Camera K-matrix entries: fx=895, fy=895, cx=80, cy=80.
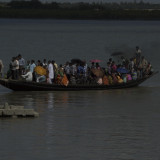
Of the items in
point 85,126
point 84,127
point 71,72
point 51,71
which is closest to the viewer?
point 84,127

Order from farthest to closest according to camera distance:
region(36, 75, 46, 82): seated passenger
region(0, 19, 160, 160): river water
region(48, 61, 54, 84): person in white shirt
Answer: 1. region(36, 75, 46, 82): seated passenger
2. region(48, 61, 54, 84): person in white shirt
3. region(0, 19, 160, 160): river water

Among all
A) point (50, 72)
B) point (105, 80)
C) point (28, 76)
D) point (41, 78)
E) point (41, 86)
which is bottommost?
point (41, 86)

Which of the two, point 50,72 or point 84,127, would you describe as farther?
point 50,72

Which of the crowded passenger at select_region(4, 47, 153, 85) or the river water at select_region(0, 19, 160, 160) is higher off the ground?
the crowded passenger at select_region(4, 47, 153, 85)

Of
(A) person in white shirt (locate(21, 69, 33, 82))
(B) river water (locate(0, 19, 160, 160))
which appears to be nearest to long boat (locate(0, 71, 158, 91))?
(A) person in white shirt (locate(21, 69, 33, 82))

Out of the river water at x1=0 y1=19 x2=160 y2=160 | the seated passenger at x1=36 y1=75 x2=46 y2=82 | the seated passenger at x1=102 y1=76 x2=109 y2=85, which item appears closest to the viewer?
the river water at x1=0 y1=19 x2=160 y2=160

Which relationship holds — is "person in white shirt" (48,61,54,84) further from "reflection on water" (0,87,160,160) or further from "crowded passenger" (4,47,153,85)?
"reflection on water" (0,87,160,160)

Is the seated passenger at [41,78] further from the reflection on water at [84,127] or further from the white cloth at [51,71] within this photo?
the reflection on water at [84,127]

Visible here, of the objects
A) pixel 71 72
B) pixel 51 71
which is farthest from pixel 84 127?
pixel 71 72

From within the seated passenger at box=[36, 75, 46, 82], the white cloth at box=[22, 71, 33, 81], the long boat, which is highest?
the white cloth at box=[22, 71, 33, 81]

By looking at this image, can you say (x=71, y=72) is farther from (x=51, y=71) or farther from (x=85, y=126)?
(x=85, y=126)

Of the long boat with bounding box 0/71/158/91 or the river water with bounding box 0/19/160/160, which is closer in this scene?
the river water with bounding box 0/19/160/160

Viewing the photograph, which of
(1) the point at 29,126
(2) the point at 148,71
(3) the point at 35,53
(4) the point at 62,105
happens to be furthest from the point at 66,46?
(1) the point at 29,126

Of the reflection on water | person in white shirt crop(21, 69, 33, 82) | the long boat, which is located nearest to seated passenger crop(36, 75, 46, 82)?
the long boat
